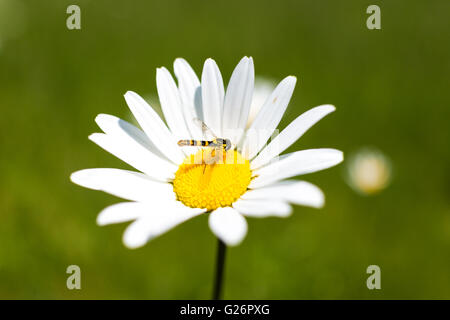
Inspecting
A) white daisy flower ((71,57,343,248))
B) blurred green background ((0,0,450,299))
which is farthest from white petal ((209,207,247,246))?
blurred green background ((0,0,450,299))

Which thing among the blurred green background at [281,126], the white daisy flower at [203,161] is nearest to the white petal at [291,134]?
the white daisy flower at [203,161]

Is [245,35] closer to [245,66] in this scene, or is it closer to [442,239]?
[442,239]

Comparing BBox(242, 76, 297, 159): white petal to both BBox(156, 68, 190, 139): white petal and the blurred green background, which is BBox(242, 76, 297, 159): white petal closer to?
BBox(156, 68, 190, 139): white petal

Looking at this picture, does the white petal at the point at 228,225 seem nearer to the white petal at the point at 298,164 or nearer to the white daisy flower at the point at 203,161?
the white daisy flower at the point at 203,161

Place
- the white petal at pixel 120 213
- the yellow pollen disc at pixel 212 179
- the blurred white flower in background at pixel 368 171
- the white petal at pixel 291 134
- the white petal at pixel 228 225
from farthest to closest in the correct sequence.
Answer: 1. the blurred white flower in background at pixel 368 171
2. the yellow pollen disc at pixel 212 179
3. the white petal at pixel 291 134
4. the white petal at pixel 120 213
5. the white petal at pixel 228 225

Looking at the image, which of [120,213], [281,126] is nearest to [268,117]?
[120,213]

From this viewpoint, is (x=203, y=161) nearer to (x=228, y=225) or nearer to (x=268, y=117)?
(x=268, y=117)

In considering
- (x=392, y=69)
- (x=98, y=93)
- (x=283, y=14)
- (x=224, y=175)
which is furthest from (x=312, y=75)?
(x=224, y=175)
